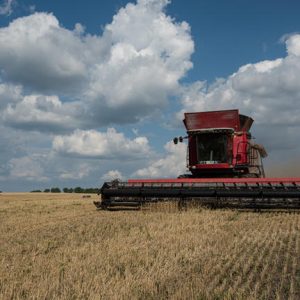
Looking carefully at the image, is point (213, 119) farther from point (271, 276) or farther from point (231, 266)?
point (271, 276)

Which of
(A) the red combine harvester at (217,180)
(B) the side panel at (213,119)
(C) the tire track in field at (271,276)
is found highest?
(B) the side panel at (213,119)

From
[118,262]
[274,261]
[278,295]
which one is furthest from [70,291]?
[274,261]

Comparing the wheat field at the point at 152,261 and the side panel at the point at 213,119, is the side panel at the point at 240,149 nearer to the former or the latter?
the side panel at the point at 213,119

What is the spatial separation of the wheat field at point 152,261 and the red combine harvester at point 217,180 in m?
3.27

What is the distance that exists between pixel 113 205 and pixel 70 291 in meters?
10.7

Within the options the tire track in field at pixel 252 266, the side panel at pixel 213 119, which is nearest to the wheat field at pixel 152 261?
the tire track in field at pixel 252 266

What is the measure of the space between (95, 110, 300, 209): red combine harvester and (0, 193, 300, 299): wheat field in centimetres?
327

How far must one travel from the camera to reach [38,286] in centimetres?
479

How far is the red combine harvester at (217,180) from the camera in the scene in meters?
13.7

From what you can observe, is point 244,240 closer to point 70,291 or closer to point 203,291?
point 203,291

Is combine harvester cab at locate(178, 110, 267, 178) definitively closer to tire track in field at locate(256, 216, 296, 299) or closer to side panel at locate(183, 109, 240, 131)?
side panel at locate(183, 109, 240, 131)

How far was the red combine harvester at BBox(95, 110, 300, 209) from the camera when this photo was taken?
45.1 feet

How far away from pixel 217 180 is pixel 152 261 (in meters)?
8.74

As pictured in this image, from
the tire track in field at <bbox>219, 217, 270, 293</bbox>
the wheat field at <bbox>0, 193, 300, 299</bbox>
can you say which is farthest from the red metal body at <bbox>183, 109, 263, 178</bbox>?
the tire track in field at <bbox>219, 217, 270, 293</bbox>
